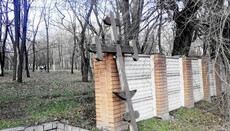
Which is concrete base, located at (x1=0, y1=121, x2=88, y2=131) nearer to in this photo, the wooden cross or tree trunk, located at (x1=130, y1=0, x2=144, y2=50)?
the wooden cross

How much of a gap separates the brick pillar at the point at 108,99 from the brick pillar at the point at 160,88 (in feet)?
Answer: 4.79

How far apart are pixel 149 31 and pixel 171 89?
6.79 feet

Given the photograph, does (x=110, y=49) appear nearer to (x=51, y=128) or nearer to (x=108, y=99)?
(x=108, y=99)

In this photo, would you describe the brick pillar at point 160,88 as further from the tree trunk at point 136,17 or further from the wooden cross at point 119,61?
the wooden cross at point 119,61

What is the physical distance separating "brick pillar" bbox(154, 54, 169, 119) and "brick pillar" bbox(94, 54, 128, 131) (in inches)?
57.5

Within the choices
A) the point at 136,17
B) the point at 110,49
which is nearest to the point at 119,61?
the point at 110,49

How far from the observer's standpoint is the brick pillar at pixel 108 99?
424 centimetres

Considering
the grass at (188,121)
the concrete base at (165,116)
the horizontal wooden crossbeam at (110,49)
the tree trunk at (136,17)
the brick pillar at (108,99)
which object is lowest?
the grass at (188,121)

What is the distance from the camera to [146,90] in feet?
17.6

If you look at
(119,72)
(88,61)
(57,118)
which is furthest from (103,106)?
(88,61)

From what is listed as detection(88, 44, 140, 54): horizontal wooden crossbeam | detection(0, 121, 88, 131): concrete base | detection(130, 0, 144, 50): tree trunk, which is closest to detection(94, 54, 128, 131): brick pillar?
detection(88, 44, 140, 54): horizontal wooden crossbeam

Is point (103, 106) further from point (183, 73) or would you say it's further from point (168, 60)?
point (183, 73)

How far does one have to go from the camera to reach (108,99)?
4.27 metres

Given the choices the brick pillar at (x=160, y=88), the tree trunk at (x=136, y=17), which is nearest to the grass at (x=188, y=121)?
the brick pillar at (x=160, y=88)
